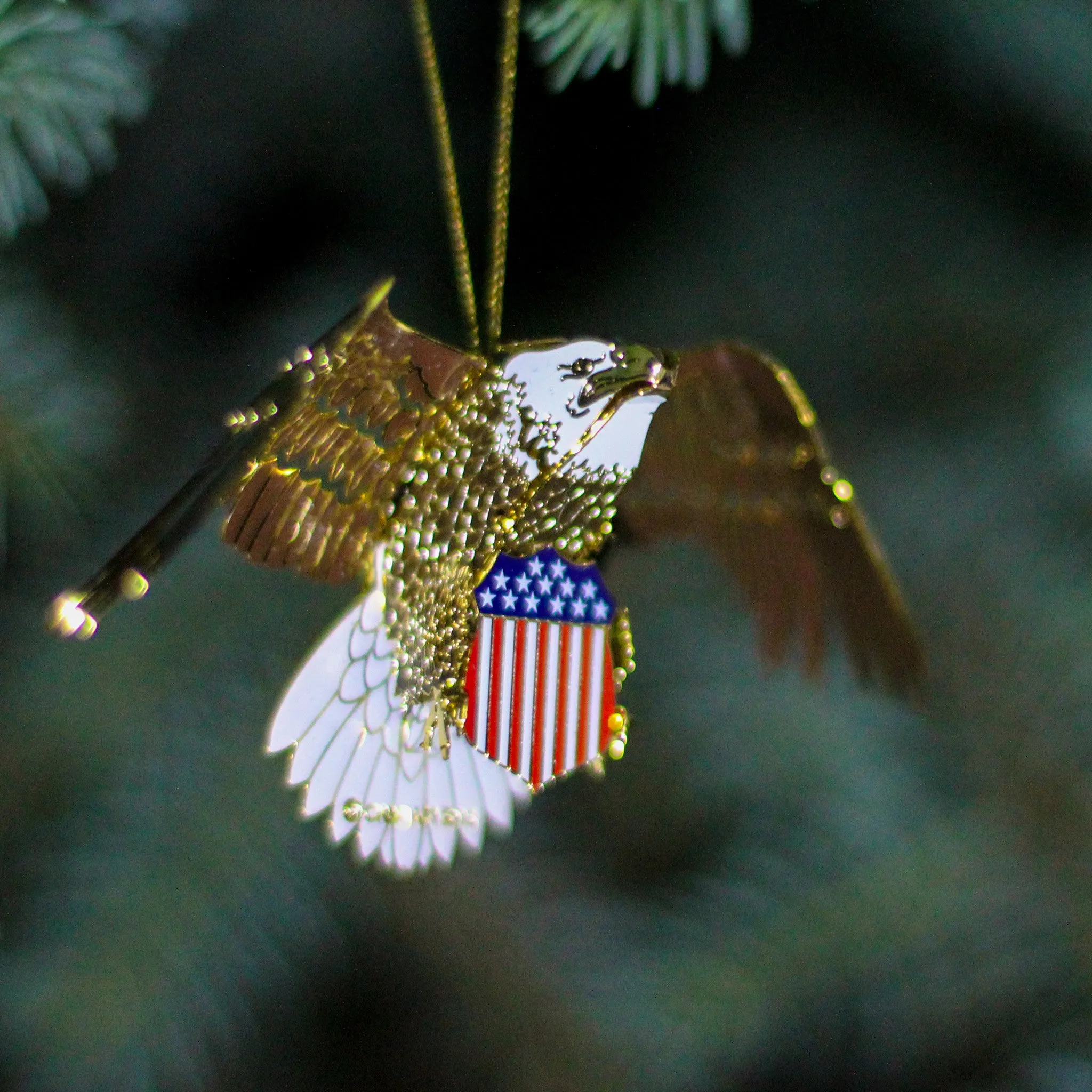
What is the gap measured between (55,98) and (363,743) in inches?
17.3

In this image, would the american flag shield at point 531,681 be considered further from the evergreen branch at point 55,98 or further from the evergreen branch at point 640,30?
the evergreen branch at point 55,98

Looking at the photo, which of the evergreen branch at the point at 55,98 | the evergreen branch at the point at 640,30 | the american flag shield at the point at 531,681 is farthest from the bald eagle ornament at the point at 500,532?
the evergreen branch at the point at 55,98

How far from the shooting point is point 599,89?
69 cm

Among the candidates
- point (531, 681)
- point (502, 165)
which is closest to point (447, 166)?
point (502, 165)

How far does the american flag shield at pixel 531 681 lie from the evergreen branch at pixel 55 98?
40 cm

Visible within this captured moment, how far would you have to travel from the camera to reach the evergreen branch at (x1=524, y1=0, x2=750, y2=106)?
1.88 ft

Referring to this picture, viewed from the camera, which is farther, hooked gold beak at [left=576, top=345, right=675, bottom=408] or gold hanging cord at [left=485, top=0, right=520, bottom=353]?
gold hanging cord at [left=485, top=0, right=520, bottom=353]

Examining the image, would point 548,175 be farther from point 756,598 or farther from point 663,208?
point 756,598

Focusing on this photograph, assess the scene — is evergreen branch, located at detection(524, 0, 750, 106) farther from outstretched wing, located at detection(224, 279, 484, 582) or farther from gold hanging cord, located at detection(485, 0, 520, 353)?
outstretched wing, located at detection(224, 279, 484, 582)

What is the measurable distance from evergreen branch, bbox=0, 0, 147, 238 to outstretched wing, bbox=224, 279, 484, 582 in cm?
29

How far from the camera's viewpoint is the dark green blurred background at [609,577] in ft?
2.12

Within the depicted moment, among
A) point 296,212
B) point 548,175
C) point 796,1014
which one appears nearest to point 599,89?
point 548,175

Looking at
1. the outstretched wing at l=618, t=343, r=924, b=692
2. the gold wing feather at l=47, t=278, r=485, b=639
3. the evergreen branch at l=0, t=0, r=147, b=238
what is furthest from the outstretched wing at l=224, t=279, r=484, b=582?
the evergreen branch at l=0, t=0, r=147, b=238

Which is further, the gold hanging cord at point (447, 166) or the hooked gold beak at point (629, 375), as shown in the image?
the gold hanging cord at point (447, 166)
